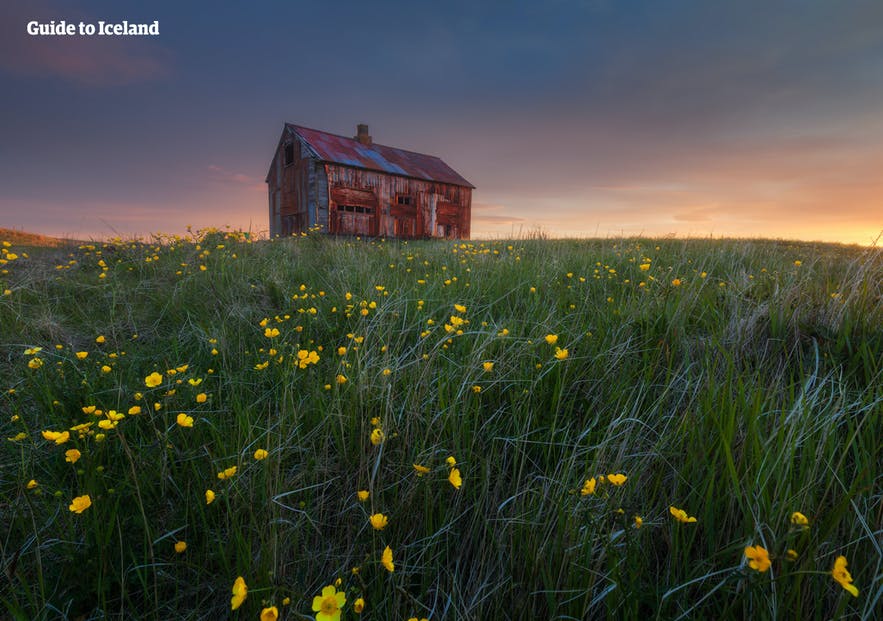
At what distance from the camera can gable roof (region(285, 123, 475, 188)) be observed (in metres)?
17.8

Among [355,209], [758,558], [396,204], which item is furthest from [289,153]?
[758,558]

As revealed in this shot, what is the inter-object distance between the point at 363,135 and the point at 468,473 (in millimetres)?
23176

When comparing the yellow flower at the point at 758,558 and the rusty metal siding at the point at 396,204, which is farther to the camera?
the rusty metal siding at the point at 396,204

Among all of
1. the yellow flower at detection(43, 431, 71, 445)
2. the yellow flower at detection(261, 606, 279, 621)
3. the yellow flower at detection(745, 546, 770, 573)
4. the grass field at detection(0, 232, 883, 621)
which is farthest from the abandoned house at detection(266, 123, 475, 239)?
the yellow flower at detection(745, 546, 770, 573)

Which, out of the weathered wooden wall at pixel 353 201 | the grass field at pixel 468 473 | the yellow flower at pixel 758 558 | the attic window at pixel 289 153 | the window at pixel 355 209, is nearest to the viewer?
the yellow flower at pixel 758 558

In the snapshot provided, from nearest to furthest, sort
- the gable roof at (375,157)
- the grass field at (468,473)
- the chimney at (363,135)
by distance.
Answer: the grass field at (468,473) → the gable roof at (375,157) → the chimney at (363,135)

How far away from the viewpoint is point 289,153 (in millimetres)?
19125

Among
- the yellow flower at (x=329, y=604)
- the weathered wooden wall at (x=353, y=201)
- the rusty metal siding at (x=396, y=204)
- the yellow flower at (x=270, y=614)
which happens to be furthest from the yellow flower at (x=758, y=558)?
the rusty metal siding at (x=396, y=204)

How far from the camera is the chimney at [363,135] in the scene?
2158 cm

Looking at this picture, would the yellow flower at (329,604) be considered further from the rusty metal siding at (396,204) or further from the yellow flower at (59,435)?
the rusty metal siding at (396,204)

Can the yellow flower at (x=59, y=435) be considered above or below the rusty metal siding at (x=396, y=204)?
below

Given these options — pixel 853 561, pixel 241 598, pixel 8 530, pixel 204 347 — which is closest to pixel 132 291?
pixel 204 347

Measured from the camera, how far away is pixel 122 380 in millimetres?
2418

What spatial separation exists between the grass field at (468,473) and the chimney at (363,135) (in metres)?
20.8
